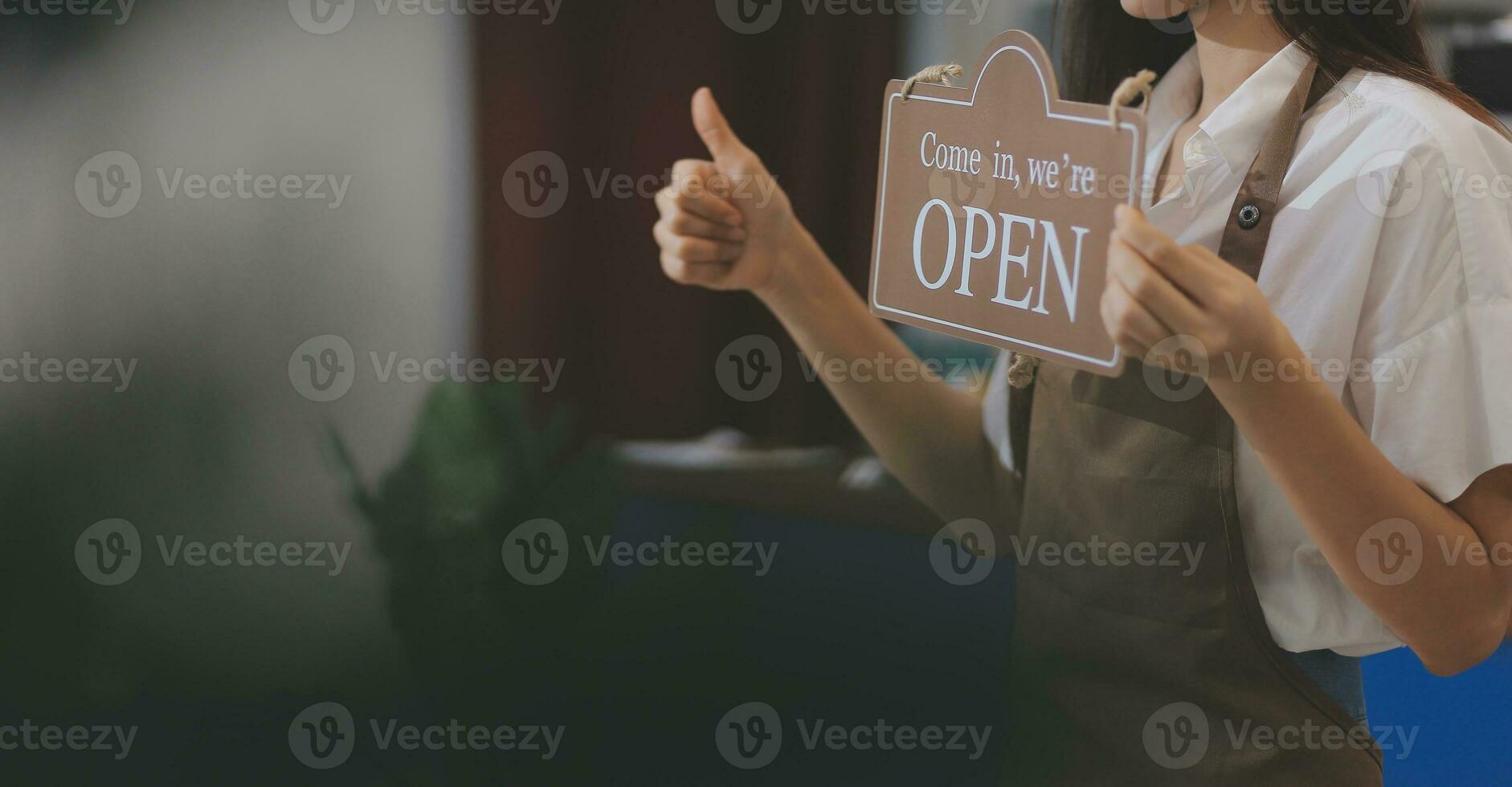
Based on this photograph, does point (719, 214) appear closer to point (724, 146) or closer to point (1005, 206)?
point (724, 146)

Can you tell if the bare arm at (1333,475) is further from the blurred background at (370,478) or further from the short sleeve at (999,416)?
the blurred background at (370,478)

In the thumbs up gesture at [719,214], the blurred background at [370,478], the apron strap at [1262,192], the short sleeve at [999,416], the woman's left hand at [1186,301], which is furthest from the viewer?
the blurred background at [370,478]

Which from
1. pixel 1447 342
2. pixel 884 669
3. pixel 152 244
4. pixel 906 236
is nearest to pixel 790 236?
pixel 906 236

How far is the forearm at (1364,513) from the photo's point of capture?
635 millimetres

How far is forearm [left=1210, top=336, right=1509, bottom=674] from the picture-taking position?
63cm

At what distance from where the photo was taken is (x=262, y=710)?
55.6 inches

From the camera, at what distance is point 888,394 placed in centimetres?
107

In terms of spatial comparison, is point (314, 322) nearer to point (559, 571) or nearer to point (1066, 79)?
point (559, 571)

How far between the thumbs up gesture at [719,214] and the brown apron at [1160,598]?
0.87ft

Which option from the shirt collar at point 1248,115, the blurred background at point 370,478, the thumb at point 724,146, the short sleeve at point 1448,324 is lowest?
the blurred background at point 370,478

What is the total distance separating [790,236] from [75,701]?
1076 mm

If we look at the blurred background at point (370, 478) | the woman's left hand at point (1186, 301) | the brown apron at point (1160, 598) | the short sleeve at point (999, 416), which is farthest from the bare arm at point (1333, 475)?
the blurred background at point (370, 478)

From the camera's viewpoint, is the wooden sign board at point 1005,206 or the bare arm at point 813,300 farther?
the bare arm at point 813,300

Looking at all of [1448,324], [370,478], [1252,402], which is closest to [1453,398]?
[1448,324]
